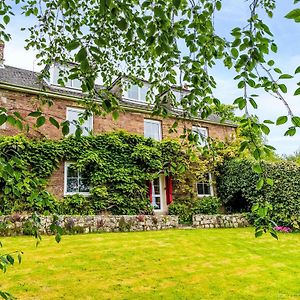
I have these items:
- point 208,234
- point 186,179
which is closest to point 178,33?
point 208,234

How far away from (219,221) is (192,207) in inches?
100

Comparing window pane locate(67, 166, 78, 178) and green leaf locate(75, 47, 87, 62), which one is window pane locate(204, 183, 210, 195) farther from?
green leaf locate(75, 47, 87, 62)

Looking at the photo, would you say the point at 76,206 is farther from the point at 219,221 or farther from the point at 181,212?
the point at 219,221

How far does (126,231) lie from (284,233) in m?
7.12

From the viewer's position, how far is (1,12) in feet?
10.2

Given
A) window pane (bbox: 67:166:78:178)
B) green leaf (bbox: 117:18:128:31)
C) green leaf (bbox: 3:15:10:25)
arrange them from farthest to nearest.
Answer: window pane (bbox: 67:166:78:178), green leaf (bbox: 3:15:10:25), green leaf (bbox: 117:18:128:31)

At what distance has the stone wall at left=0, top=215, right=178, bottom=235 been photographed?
10273 mm

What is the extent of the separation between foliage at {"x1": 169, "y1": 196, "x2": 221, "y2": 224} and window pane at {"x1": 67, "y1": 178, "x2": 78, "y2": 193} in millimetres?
5531

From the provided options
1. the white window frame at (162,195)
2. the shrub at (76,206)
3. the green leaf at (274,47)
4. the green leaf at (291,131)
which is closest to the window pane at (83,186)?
the shrub at (76,206)

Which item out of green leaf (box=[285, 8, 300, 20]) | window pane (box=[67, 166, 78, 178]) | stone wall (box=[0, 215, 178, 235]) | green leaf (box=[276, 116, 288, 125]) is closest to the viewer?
green leaf (box=[285, 8, 300, 20])

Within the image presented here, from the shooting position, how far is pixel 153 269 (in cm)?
658

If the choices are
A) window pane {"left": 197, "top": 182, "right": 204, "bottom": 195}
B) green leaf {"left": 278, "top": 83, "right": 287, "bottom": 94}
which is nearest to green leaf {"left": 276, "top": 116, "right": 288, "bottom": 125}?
green leaf {"left": 278, "top": 83, "right": 287, "bottom": 94}

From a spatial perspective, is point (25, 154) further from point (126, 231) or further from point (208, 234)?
point (208, 234)

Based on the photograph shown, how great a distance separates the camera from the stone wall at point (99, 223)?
1027cm
